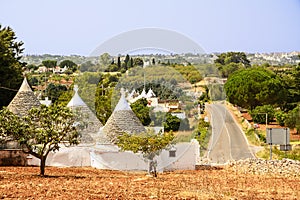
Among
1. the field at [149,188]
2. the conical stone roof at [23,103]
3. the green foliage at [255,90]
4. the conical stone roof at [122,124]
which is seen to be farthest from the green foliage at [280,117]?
the field at [149,188]

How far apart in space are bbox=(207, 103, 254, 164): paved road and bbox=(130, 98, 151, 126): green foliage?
307 centimetres

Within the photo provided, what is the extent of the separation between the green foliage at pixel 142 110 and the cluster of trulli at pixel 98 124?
2.13 m

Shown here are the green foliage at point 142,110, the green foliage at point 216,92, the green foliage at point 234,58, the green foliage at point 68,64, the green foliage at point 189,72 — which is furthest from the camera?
the green foliage at point 68,64

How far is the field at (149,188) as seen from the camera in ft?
28.2

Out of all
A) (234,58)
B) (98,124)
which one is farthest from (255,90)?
(234,58)

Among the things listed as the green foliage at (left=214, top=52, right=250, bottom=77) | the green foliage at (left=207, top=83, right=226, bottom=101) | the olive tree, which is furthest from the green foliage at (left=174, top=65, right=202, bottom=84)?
the green foliage at (left=214, top=52, right=250, bottom=77)

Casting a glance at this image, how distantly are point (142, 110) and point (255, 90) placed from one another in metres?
27.0

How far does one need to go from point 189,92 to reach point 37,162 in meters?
5.78

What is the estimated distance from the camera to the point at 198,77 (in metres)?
19.9

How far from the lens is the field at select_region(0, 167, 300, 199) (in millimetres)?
8609

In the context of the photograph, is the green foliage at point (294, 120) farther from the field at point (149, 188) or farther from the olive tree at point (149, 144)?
the olive tree at point (149, 144)

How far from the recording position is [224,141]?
31.2 m

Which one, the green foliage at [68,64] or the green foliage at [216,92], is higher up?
the green foliage at [68,64]

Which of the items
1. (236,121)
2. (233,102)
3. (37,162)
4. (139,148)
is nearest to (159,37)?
(139,148)
